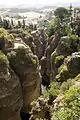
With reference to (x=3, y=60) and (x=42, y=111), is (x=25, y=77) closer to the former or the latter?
(x=3, y=60)

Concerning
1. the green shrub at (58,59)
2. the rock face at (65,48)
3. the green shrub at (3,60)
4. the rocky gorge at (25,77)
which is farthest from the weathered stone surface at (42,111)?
the rock face at (65,48)

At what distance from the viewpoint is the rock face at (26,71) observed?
44.5m

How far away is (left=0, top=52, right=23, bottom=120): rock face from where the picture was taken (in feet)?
127

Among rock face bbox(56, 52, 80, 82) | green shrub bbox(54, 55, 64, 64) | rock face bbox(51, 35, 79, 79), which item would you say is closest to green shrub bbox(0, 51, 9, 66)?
rock face bbox(56, 52, 80, 82)

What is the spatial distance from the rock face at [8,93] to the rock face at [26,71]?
277 centimetres

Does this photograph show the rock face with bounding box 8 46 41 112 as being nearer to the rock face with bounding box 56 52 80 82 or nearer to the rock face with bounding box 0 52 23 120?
the rock face with bounding box 0 52 23 120

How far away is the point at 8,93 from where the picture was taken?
39156 millimetres

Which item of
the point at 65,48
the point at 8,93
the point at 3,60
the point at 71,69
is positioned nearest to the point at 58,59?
the point at 65,48

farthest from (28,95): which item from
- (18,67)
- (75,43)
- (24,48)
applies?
(75,43)

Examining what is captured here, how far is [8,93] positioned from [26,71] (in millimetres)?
6777

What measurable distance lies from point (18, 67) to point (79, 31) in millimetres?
21719

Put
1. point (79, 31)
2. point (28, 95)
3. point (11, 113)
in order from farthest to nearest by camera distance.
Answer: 1. point (79, 31)
2. point (28, 95)
3. point (11, 113)

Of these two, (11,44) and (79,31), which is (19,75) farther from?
(79,31)

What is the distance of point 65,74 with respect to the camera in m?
40.2
